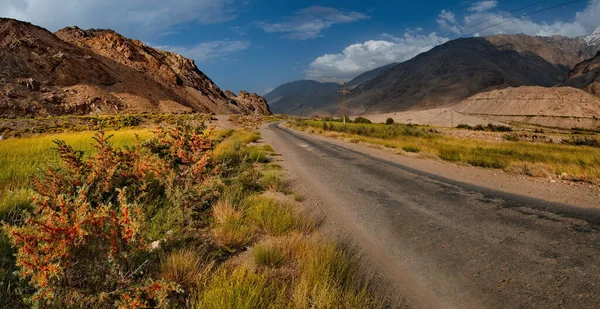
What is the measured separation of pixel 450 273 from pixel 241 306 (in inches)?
106

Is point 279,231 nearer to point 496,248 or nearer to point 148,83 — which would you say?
point 496,248

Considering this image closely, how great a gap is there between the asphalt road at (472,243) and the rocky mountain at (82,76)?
185ft

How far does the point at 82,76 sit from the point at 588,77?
215223 mm

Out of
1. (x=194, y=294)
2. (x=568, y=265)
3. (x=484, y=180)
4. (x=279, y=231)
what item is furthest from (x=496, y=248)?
(x=484, y=180)

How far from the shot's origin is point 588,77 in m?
158

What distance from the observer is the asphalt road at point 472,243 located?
3406mm

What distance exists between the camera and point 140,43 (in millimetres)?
101125

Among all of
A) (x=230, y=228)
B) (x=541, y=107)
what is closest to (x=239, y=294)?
(x=230, y=228)

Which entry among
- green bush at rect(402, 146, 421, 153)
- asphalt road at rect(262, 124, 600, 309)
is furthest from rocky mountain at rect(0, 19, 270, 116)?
asphalt road at rect(262, 124, 600, 309)

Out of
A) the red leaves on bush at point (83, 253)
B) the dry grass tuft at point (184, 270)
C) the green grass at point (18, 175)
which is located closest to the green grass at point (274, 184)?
the green grass at point (18, 175)

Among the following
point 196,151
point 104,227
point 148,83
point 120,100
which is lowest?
point 104,227

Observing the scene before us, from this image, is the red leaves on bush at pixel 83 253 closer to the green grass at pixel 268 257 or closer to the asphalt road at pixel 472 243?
the green grass at pixel 268 257

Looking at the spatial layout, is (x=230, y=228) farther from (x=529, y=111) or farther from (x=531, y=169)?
(x=529, y=111)

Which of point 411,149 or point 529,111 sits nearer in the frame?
point 411,149
